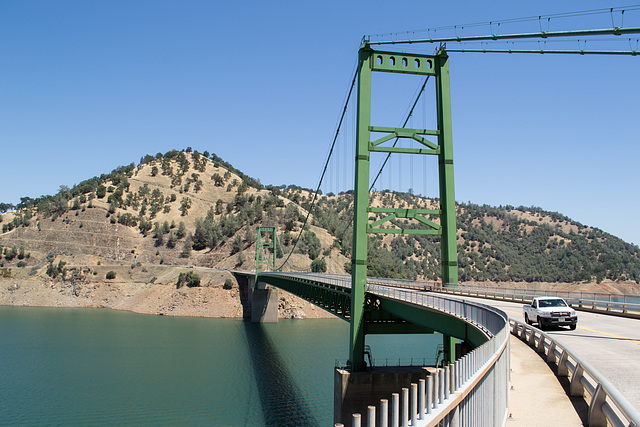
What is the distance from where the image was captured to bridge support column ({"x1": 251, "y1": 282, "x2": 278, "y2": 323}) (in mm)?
81125

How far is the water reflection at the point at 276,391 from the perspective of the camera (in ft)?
97.6

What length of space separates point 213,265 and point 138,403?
99.1 meters

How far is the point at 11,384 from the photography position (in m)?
37.1

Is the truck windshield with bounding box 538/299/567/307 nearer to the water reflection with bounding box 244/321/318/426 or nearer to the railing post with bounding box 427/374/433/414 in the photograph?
the water reflection with bounding box 244/321/318/426

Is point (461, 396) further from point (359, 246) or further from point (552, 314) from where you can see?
point (359, 246)

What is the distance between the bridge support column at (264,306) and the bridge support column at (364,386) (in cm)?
5235

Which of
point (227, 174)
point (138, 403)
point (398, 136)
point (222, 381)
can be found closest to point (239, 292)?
point (222, 381)

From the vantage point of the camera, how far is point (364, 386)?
2945 cm

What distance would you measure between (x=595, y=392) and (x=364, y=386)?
21.6 metres

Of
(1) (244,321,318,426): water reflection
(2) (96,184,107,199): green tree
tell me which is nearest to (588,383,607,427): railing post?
(1) (244,321,318,426): water reflection

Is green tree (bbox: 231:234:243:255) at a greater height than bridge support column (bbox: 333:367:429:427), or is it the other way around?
green tree (bbox: 231:234:243:255)

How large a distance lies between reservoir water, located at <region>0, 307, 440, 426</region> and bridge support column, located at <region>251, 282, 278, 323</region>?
746 cm

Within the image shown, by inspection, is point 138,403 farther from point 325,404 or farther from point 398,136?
point 398,136

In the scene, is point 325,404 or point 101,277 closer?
point 325,404
